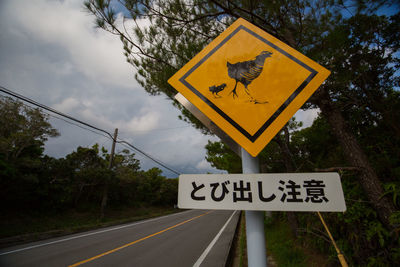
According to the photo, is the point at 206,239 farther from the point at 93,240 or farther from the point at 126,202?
the point at 126,202

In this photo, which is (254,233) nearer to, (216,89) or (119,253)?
(216,89)

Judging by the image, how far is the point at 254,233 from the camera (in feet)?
2.30

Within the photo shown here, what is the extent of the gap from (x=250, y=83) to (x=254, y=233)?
676 millimetres

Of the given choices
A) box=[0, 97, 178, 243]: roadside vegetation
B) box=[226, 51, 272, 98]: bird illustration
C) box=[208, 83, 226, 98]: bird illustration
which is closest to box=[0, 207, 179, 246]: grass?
box=[0, 97, 178, 243]: roadside vegetation

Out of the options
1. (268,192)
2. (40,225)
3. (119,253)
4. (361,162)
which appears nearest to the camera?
(268,192)

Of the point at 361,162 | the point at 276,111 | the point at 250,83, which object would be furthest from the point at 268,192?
the point at 361,162

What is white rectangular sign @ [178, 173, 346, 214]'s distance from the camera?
0.63m

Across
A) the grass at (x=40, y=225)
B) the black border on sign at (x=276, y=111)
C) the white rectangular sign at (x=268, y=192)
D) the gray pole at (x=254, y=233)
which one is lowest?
the grass at (x=40, y=225)

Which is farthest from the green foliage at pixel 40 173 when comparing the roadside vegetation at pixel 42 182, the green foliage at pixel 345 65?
the green foliage at pixel 345 65

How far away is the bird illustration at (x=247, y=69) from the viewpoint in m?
0.82

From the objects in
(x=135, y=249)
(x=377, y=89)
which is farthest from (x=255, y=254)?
(x=135, y=249)

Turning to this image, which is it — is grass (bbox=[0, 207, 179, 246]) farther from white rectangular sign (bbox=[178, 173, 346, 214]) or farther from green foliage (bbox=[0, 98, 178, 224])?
white rectangular sign (bbox=[178, 173, 346, 214])

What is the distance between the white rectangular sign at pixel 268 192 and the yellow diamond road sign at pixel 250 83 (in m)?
0.14

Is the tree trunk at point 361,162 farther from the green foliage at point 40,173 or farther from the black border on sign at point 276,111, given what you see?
the green foliage at point 40,173
